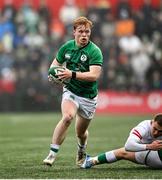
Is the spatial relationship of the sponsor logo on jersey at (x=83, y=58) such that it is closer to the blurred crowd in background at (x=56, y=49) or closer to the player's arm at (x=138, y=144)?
the player's arm at (x=138, y=144)

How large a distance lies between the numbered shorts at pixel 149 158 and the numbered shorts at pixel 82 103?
108 cm

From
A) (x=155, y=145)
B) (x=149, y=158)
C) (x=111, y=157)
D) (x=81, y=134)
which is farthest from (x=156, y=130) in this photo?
(x=81, y=134)

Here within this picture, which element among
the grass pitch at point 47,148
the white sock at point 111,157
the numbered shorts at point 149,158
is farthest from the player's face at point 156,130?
the white sock at point 111,157

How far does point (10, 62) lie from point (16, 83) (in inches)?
30.8

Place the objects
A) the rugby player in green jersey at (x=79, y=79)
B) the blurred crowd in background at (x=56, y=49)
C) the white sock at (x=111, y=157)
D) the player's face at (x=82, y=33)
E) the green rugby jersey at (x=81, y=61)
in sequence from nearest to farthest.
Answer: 1. the white sock at (x=111, y=157)
2. the rugby player in green jersey at (x=79, y=79)
3. the player's face at (x=82, y=33)
4. the green rugby jersey at (x=81, y=61)
5. the blurred crowd in background at (x=56, y=49)

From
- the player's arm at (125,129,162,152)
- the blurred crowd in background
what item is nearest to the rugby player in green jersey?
the player's arm at (125,129,162,152)

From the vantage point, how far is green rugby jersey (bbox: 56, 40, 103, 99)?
1027 centimetres

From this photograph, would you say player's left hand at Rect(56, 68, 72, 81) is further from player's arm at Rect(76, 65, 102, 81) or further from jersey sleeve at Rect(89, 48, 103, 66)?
jersey sleeve at Rect(89, 48, 103, 66)

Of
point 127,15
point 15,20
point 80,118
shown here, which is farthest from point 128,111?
point 80,118

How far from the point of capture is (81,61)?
10328mm

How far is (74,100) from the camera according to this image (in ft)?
33.9

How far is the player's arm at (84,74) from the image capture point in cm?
991

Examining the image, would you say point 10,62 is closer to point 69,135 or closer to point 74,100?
point 69,135

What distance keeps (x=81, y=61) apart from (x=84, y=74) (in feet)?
1.21
